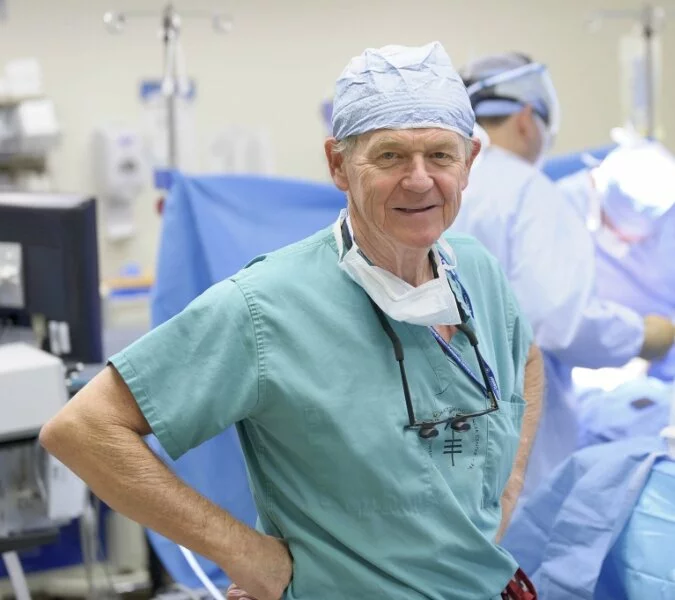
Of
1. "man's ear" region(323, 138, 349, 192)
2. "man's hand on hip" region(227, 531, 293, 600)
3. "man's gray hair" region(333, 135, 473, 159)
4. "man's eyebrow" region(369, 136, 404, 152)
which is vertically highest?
"man's eyebrow" region(369, 136, 404, 152)

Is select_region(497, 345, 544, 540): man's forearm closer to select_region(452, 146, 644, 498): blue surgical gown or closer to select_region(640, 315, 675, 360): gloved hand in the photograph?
select_region(452, 146, 644, 498): blue surgical gown

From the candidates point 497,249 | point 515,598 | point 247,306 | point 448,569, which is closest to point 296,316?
point 247,306

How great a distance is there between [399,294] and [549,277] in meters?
0.99

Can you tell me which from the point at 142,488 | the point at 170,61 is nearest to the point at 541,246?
the point at 142,488

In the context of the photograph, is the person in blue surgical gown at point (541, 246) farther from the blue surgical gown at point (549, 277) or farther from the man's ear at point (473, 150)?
the man's ear at point (473, 150)

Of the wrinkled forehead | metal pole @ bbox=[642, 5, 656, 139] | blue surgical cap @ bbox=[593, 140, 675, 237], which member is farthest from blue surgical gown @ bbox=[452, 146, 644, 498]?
metal pole @ bbox=[642, 5, 656, 139]

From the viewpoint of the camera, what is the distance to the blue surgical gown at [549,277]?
A: 2.32m

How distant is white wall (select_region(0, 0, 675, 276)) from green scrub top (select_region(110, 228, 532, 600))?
3774 millimetres

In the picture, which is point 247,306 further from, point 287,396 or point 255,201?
point 255,201

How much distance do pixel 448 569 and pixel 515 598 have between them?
20 centimetres

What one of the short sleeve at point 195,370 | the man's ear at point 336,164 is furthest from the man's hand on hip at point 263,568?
the man's ear at point 336,164

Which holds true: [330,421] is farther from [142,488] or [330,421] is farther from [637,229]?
[637,229]

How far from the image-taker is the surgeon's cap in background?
281cm

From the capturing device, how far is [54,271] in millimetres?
2488
